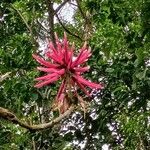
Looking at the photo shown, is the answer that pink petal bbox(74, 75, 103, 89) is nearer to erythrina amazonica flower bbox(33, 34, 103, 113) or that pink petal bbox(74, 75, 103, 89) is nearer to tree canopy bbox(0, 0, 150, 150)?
erythrina amazonica flower bbox(33, 34, 103, 113)

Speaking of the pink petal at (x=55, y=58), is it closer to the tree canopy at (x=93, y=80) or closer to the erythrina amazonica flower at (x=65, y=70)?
the erythrina amazonica flower at (x=65, y=70)

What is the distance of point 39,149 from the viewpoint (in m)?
A: 4.55

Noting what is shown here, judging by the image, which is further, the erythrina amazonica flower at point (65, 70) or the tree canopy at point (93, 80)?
the tree canopy at point (93, 80)

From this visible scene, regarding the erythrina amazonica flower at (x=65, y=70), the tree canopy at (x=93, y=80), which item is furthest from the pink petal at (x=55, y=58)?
the tree canopy at (x=93, y=80)

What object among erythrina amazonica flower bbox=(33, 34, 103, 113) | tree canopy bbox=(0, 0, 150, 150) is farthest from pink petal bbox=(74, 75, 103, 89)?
tree canopy bbox=(0, 0, 150, 150)

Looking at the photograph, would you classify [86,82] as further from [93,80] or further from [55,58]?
[93,80]

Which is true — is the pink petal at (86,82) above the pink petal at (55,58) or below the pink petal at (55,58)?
below

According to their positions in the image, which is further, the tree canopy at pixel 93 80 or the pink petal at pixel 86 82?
the tree canopy at pixel 93 80

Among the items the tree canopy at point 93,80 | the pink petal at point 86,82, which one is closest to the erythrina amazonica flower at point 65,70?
the pink petal at point 86,82

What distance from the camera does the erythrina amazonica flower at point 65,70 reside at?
1.44 m

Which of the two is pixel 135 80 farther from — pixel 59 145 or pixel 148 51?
pixel 59 145

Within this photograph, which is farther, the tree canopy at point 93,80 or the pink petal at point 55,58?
the tree canopy at point 93,80

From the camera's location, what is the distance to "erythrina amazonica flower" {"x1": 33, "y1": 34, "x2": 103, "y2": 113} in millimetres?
1444

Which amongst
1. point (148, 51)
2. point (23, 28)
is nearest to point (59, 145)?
point (148, 51)
